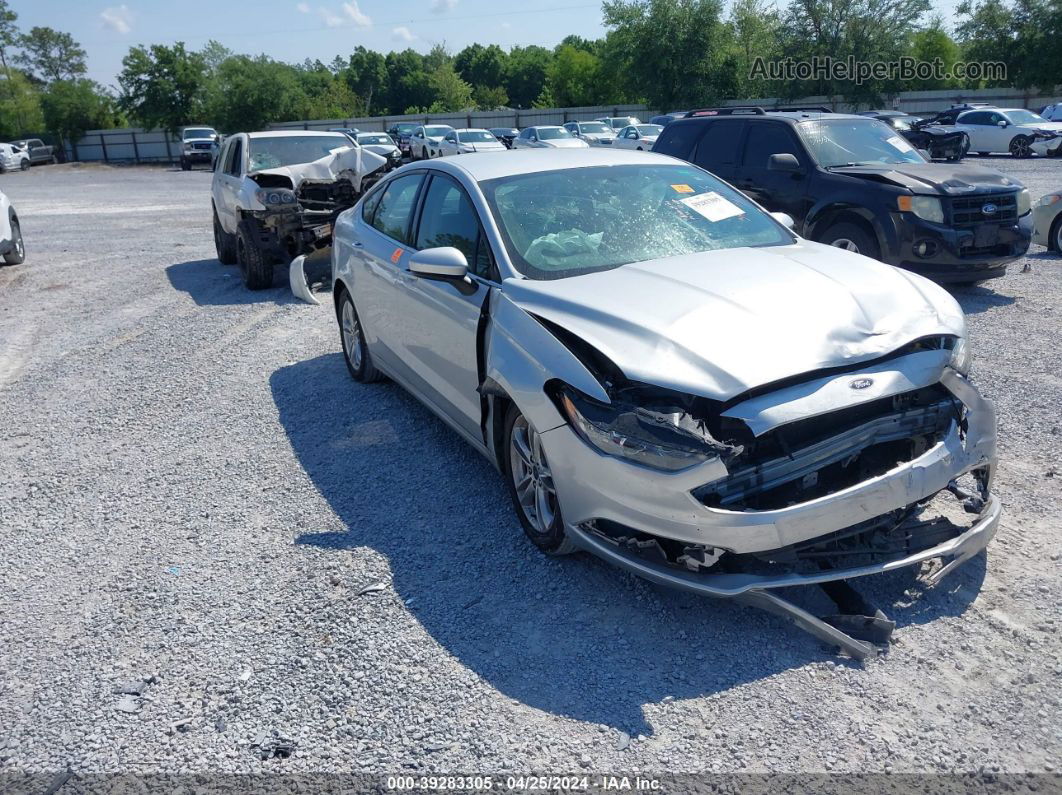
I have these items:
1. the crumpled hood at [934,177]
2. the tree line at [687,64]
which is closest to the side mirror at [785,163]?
the crumpled hood at [934,177]

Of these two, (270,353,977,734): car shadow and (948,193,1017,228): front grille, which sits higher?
(948,193,1017,228): front grille

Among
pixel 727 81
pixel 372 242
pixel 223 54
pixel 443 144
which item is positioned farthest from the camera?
pixel 223 54

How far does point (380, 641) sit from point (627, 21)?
52969 mm

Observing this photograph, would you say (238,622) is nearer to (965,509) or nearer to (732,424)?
(732,424)

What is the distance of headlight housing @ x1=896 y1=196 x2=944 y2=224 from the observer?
8445 millimetres

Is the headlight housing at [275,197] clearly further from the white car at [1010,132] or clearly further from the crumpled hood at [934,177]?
the white car at [1010,132]

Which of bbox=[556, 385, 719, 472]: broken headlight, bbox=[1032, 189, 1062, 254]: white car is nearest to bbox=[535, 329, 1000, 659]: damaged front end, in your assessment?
bbox=[556, 385, 719, 472]: broken headlight

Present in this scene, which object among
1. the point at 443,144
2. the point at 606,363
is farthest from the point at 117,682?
the point at 443,144

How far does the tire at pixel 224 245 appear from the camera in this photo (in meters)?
12.6

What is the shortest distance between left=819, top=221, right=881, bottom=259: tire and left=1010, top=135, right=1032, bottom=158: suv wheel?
78.0 feet

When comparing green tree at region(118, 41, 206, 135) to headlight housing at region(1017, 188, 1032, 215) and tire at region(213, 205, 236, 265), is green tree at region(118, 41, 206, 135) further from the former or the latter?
headlight housing at region(1017, 188, 1032, 215)

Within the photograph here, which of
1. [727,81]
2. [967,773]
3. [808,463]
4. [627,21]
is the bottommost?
[967,773]

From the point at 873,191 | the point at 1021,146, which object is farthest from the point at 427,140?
the point at 873,191

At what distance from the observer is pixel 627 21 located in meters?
50.9
